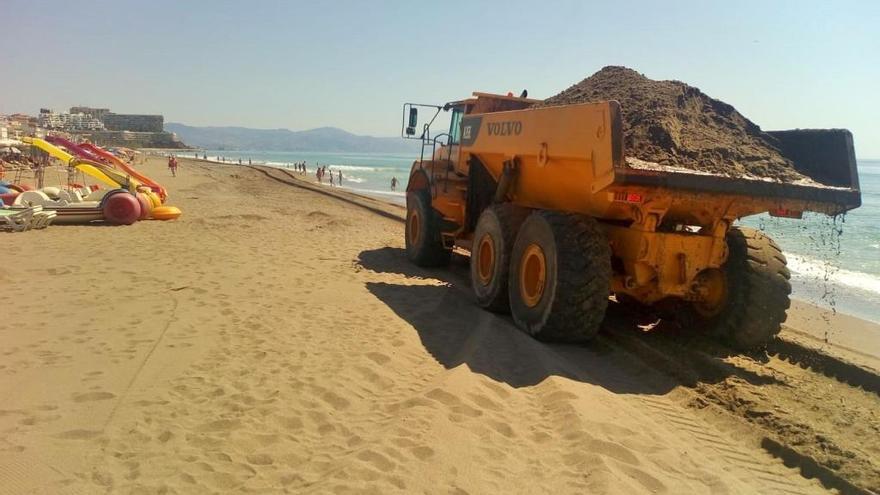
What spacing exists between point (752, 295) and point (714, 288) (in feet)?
1.18

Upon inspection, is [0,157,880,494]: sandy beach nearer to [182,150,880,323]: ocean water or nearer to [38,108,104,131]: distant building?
[182,150,880,323]: ocean water

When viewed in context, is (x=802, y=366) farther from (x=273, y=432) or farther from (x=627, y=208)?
(x=273, y=432)

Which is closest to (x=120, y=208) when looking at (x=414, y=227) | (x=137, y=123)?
(x=414, y=227)

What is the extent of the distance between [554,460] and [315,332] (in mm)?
2986

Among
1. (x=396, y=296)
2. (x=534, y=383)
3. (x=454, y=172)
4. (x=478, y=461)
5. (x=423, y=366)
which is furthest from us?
(x=454, y=172)

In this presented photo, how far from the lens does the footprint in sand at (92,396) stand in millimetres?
3900

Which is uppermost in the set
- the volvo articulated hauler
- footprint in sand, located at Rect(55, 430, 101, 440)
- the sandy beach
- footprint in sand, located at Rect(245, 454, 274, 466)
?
the volvo articulated hauler

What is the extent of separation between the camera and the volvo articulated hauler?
16.0 feet

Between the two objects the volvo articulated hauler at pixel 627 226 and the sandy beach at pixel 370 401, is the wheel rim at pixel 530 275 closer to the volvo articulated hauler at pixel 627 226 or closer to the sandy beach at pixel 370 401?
the volvo articulated hauler at pixel 627 226

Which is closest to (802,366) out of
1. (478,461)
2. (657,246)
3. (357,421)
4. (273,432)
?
(657,246)

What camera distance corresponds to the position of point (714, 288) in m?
5.86

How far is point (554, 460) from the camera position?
3.36 metres

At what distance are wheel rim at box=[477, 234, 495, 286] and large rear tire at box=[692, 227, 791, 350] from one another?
248 cm

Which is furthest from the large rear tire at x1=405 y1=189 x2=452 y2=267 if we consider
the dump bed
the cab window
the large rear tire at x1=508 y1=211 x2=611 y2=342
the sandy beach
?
the large rear tire at x1=508 y1=211 x2=611 y2=342
